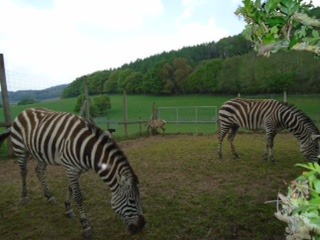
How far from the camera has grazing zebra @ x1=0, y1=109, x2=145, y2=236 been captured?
4.08 m

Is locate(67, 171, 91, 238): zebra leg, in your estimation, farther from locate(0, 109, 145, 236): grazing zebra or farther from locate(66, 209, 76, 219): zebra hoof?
locate(66, 209, 76, 219): zebra hoof

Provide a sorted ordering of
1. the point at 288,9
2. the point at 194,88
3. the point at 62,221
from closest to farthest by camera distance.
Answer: the point at 288,9 → the point at 62,221 → the point at 194,88

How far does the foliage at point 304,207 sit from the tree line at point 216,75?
134 feet

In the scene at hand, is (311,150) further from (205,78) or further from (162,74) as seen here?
(162,74)

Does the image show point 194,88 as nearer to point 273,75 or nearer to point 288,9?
point 273,75

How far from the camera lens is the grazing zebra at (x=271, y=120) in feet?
25.3

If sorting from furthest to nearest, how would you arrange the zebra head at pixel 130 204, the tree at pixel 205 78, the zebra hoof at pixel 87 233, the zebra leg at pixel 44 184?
the tree at pixel 205 78, the zebra leg at pixel 44 184, the zebra hoof at pixel 87 233, the zebra head at pixel 130 204

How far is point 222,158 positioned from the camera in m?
9.50

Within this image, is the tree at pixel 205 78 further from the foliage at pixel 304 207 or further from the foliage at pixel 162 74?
the foliage at pixel 304 207

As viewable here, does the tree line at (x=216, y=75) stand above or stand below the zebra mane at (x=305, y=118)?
above

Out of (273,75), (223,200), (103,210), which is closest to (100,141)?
(103,210)

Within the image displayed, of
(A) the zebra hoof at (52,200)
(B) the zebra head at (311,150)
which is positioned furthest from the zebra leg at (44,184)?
(B) the zebra head at (311,150)

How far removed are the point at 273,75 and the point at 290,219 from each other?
5410 cm

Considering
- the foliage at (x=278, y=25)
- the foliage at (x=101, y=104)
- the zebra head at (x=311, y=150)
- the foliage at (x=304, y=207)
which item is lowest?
the foliage at (x=101, y=104)
